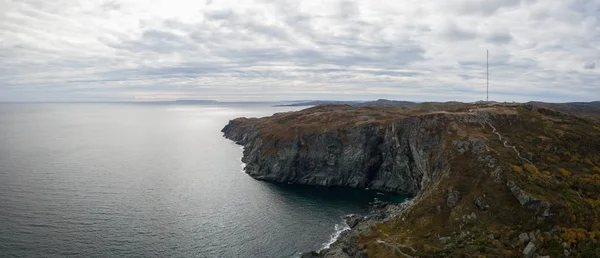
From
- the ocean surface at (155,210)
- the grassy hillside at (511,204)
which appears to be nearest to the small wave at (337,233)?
the ocean surface at (155,210)

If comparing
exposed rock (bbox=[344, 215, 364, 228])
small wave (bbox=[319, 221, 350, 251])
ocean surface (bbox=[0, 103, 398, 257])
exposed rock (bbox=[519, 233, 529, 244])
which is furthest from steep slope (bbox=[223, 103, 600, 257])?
ocean surface (bbox=[0, 103, 398, 257])

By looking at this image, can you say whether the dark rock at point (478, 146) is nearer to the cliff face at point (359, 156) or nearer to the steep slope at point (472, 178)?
the steep slope at point (472, 178)

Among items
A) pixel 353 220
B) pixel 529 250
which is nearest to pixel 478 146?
pixel 353 220

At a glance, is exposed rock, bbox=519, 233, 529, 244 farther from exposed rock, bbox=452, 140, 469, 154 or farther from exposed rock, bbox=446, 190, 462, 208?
exposed rock, bbox=452, 140, 469, 154

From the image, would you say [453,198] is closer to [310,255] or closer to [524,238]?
[524,238]

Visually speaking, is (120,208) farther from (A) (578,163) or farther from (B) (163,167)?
(A) (578,163)
